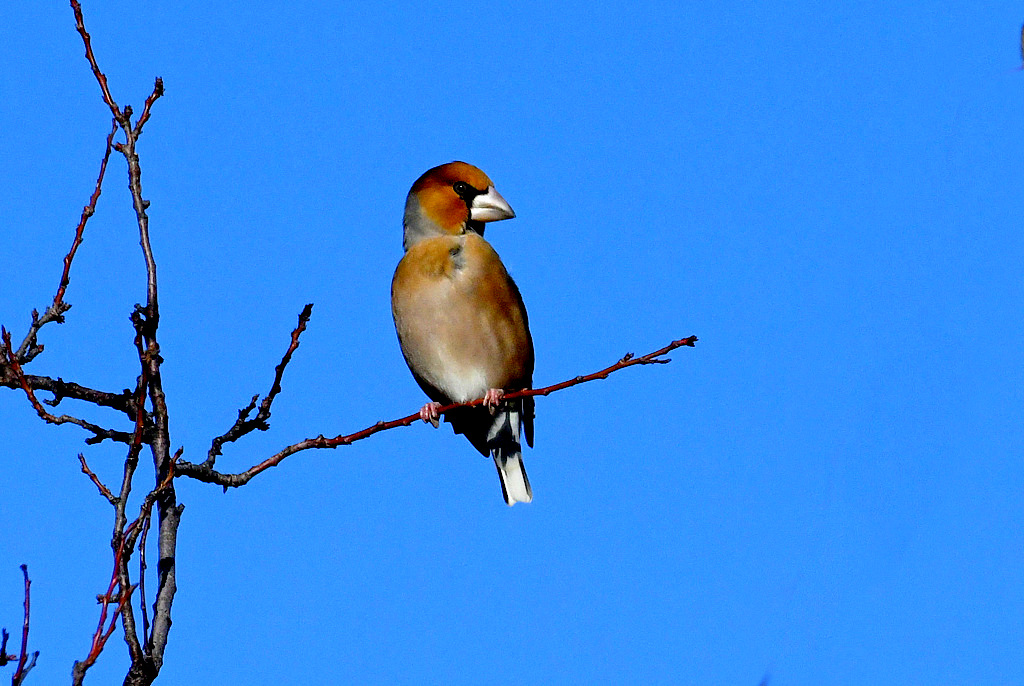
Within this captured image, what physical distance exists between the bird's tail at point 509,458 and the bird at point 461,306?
0.02 m

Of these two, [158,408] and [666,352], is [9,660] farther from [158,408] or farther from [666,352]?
[666,352]

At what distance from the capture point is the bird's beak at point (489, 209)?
5.79 m

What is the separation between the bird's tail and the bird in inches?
0.7

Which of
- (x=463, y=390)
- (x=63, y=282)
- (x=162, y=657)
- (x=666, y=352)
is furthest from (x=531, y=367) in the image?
(x=162, y=657)

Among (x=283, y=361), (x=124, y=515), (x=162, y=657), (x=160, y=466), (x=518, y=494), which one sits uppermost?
(x=518, y=494)

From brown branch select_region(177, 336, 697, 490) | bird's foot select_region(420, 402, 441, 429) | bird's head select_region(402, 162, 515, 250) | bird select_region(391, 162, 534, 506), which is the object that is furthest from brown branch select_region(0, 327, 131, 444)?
bird's head select_region(402, 162, 515, 250)

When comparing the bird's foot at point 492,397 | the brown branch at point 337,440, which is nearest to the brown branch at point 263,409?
the brown branch at point 337,440

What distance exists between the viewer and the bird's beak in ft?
19.0

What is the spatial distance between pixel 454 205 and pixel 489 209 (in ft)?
0.63

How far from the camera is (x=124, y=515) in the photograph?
286 centimetres

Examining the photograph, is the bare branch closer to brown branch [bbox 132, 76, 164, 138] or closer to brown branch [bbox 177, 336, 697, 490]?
brown branch [bbox 132, 76, 164, 138]

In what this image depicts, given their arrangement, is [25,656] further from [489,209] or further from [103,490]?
[489,209]

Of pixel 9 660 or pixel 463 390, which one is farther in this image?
pixel 463 390

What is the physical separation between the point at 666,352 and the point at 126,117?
1.95m
